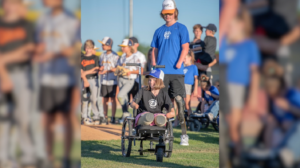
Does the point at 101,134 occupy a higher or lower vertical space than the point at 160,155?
lower

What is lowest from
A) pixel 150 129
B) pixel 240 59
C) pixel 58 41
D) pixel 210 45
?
pixel 150 129

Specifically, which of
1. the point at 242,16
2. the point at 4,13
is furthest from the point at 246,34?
the point at 4,13

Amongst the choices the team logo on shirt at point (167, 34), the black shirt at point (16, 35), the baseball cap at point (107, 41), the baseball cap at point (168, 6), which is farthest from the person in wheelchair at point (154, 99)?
the baseball cap at point (107, 41)

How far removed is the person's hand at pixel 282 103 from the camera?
266cm

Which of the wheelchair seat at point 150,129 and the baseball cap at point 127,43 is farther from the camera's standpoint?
the baseball cap at point 127,43

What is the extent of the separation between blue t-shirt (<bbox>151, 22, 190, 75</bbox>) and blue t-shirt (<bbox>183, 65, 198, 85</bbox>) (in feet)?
10.9

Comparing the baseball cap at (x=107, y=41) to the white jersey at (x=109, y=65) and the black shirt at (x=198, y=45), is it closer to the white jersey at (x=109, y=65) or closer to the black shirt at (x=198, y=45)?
the white jersey at (x=109, y=65)

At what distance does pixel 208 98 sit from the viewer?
34.4 ft

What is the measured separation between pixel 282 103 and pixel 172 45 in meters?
4.41

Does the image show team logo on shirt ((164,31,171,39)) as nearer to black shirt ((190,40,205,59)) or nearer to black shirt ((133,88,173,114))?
black shirt ((133,88,173,114))

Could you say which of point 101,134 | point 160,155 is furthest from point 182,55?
point 101,134

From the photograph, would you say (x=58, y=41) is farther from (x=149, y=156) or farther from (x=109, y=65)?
(x=109, y=65)

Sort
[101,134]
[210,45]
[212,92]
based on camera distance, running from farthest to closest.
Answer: [210,45]
[212,92]
[101,134]

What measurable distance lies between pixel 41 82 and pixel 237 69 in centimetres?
130
